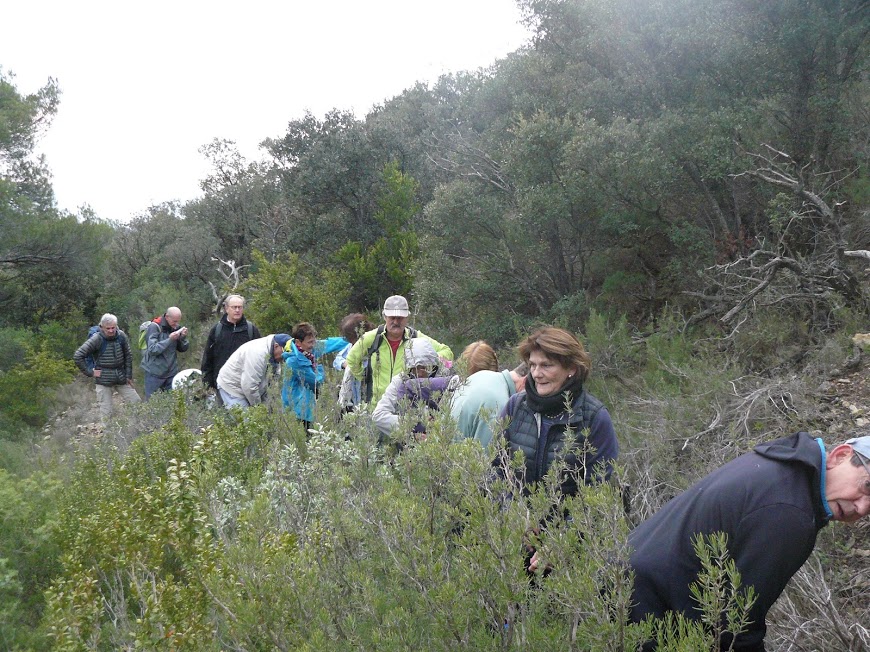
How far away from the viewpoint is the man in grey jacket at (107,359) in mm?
7953

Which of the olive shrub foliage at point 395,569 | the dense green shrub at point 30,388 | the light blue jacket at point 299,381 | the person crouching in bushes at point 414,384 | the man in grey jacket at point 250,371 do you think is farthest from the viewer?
the dense green shrub at point 30,388

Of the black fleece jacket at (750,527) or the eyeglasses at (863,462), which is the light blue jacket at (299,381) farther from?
the eyeglasses at (863,462)

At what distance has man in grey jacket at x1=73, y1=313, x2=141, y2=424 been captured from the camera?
7.95 metres

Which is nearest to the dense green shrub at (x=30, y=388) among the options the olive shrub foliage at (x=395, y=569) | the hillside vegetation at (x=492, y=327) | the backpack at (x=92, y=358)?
the hillside vegetation at (x=492, y=327)

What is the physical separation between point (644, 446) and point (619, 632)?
376cm

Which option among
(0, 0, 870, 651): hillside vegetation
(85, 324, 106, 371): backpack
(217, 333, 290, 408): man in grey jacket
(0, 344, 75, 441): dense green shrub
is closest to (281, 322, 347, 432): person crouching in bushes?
(217, 333, 290, 408): man in grey jacket

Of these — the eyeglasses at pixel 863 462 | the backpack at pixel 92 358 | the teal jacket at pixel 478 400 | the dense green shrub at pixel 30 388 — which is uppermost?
the backpack at pixel 92 358

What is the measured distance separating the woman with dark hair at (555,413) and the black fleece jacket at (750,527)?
2.04 ft

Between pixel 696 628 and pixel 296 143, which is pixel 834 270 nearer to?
pixel 696 628

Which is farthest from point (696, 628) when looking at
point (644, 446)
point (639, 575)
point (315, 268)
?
point (315, 268)

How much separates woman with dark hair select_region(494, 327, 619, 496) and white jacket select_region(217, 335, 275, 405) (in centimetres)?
328

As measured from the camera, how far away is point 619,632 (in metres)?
1.50

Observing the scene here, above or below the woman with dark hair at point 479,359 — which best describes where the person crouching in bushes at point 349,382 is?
below

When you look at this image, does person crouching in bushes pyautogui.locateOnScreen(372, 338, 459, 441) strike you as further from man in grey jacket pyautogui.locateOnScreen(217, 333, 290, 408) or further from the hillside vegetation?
man in grey jacket pyautogui.locateOnScreen(217, 333, 290, 408)
